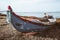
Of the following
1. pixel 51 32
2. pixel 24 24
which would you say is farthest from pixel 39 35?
pixel 24 24

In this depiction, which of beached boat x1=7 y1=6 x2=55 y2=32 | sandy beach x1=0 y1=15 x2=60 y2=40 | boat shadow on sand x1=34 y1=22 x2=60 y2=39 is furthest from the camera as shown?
beached boat x1=7 y1=6 x2=55 y2=32

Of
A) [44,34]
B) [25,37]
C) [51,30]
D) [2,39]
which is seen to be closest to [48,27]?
[51,30]

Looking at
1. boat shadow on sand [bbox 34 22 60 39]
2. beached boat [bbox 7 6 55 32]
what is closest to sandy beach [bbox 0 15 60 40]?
boat shadow on sand [bbox 34 22 60 39]

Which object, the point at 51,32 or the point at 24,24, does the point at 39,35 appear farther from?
the point at 24,24

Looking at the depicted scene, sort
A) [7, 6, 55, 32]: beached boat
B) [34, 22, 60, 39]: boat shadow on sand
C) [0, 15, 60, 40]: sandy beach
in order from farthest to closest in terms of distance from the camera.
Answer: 1. [7, 6, 55, 32]: beached boat
2. [34, 22, 60, 39]: boat shadow on sand
3. [0, 15, 60, 40]: sandy beach

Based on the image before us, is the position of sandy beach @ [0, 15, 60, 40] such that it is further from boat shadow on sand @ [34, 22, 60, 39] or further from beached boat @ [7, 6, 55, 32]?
beached boat @ [7, 6, 55, 32]

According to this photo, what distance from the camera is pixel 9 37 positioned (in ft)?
46.8

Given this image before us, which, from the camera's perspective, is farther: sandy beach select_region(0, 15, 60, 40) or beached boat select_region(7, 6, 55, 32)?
beached boat select_region(7, 6, 55, 32)

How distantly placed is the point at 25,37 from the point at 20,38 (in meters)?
0.47

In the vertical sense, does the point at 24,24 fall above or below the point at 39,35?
above

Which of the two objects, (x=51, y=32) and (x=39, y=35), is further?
(x=51, y=32)

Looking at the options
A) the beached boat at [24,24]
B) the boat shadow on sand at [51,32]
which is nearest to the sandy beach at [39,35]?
the boat shadow on sand at [51,32]

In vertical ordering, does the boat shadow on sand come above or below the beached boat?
below

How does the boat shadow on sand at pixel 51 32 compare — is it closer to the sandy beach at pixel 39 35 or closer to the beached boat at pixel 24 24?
the sandy beach at pixel 39 35
